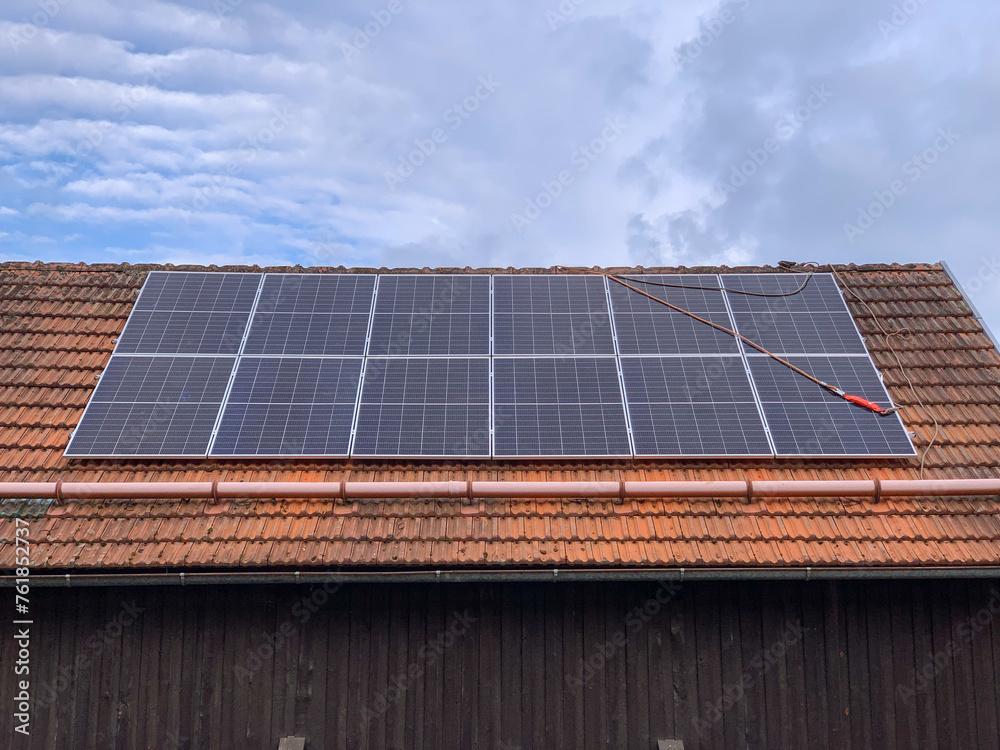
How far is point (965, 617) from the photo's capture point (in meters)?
6.57

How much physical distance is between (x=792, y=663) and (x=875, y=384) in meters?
3.35

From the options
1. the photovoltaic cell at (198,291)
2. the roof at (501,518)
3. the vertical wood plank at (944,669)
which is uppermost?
the photovoltaic cell at (198,291)

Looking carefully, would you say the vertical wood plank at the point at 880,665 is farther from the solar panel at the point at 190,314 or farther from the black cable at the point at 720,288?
the solar panel at the point at 190,314

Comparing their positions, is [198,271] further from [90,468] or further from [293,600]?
[293,600]

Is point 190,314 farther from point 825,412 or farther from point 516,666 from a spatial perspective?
point 825,412

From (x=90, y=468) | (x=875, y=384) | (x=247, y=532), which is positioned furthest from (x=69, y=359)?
(x=875, y=384)

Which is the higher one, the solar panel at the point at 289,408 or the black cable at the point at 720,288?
the black cable at the point at 720,288

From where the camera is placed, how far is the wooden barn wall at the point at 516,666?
645 centimetres

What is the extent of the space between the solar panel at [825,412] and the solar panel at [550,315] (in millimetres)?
1928

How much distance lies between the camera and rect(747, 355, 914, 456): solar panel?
23.2 ft

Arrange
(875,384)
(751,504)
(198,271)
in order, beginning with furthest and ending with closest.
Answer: (198,271)
(875,384)
(751,504)

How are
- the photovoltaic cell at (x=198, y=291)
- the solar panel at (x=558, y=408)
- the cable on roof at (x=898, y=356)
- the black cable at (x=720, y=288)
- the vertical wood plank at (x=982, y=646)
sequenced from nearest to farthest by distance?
the vertical wood plank at (x=982, y=646) < the solar panel at (x=558, y=408) < the cable on roof at (x=898, y=356) < the photovoltaic cell at (x=198, y=291) < the black cable at (x=720, y=288)

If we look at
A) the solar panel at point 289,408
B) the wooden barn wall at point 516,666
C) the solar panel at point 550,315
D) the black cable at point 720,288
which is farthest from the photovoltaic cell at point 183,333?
the black cable at point 720,288

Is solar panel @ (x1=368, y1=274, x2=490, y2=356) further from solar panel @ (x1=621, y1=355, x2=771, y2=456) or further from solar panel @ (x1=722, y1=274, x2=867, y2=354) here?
solar panel @ (x1=722, y1=274, x2=867, y2=354)
